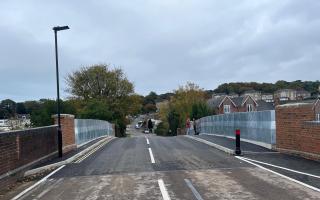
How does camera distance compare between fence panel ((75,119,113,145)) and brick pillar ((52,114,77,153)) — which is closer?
brick pillar ((52,114,77,153))

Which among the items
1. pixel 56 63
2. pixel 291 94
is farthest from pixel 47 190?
pixel 291 94

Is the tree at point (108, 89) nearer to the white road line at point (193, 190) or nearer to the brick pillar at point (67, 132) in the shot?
the brick pillar at point (67, 132)

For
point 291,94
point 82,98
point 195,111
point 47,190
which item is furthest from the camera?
point 291,94

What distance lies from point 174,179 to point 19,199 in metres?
4.18

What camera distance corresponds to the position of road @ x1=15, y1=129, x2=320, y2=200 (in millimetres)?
10492

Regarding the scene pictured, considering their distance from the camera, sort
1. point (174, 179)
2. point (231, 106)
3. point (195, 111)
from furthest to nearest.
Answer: point (231, 106) < point (195, 111) < point (174, 179)

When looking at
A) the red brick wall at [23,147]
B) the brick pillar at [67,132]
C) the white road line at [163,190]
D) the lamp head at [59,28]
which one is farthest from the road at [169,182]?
→ the lamp head at [59,28]

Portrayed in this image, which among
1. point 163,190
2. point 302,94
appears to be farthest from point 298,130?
point 302,94

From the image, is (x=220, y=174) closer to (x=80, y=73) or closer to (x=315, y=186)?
(x=315, y=186)

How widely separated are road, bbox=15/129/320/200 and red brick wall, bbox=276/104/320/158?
107 inches

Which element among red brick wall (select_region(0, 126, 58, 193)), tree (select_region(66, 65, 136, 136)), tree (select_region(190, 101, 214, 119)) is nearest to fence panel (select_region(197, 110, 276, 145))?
red brick wall (select_region(0, 126, 58, 193))

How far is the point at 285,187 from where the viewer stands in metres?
11.1

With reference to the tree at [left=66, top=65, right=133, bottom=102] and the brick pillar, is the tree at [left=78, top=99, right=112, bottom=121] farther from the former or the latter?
the brick pillar

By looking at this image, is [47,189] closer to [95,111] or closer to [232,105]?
[95,111]
